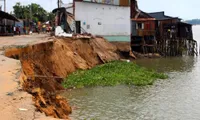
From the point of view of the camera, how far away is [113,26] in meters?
35.4

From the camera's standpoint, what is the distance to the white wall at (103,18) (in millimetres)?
33503

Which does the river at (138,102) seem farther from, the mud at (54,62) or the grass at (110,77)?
the mud at (54,62)

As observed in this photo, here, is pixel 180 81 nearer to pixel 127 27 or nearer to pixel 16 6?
pixel 127 27

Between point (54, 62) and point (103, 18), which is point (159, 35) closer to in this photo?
point (103, 18)

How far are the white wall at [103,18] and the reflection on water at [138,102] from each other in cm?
1634

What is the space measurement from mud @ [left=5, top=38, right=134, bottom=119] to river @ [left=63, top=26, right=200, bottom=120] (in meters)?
1.28

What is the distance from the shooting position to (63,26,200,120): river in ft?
39.6

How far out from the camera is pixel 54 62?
1819 cm

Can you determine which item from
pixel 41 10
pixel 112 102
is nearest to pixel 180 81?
pixel 112 102

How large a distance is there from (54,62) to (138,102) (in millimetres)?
6241

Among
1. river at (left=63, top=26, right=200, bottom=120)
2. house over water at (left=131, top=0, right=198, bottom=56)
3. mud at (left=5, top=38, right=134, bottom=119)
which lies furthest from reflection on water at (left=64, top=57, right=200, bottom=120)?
house over water at (left=131, top=0, right=198, bottom=56)

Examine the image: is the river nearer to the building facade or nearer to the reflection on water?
the reflection on water

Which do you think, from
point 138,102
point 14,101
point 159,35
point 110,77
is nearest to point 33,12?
point 159,35

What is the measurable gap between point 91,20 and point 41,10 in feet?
114
